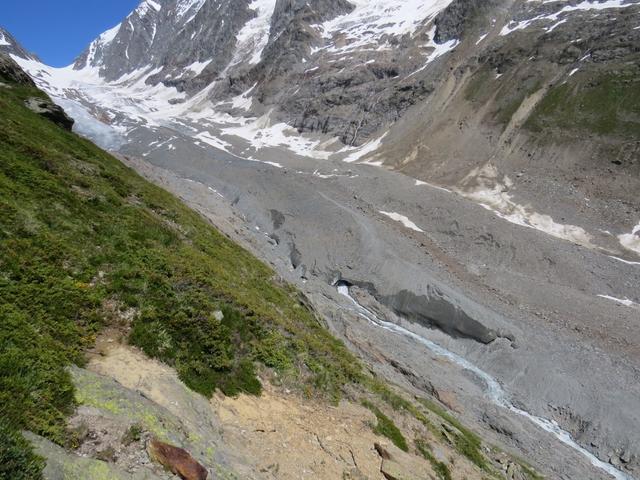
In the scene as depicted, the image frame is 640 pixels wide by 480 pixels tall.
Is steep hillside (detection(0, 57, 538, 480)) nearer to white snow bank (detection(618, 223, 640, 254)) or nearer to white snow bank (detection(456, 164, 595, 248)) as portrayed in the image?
white snow bank (detection(456, 164, 595, 248))

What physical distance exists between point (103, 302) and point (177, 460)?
15.9 feet

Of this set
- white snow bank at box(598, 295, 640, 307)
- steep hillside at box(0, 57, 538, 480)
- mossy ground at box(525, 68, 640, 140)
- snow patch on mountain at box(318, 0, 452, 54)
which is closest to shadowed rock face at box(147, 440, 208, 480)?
steep hillside at box(0, 57, 538, 480)

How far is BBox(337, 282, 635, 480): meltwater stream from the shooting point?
2797 cm

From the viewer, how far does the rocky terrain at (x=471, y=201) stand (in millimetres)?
32812

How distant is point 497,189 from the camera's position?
7475cm

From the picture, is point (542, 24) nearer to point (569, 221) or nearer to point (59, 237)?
point (569, 221)

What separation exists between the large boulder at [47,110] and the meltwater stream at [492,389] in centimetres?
2893

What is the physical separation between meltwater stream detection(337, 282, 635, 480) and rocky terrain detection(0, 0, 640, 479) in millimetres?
188

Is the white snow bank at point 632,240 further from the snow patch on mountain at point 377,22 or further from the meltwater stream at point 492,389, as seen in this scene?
the snow patch on mountain at point 377,22

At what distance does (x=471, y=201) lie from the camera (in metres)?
70.6

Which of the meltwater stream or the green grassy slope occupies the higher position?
the green grassy slope

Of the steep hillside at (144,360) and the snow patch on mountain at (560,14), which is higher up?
the snow patch on mountain at (560,14)

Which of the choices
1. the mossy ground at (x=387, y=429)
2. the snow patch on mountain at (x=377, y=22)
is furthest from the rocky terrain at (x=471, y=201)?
the mossy ground at (x=387, y=429)

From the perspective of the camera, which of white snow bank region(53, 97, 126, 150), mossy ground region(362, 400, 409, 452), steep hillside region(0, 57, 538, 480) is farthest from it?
white snow bank region(53, 97, 126, 150)
